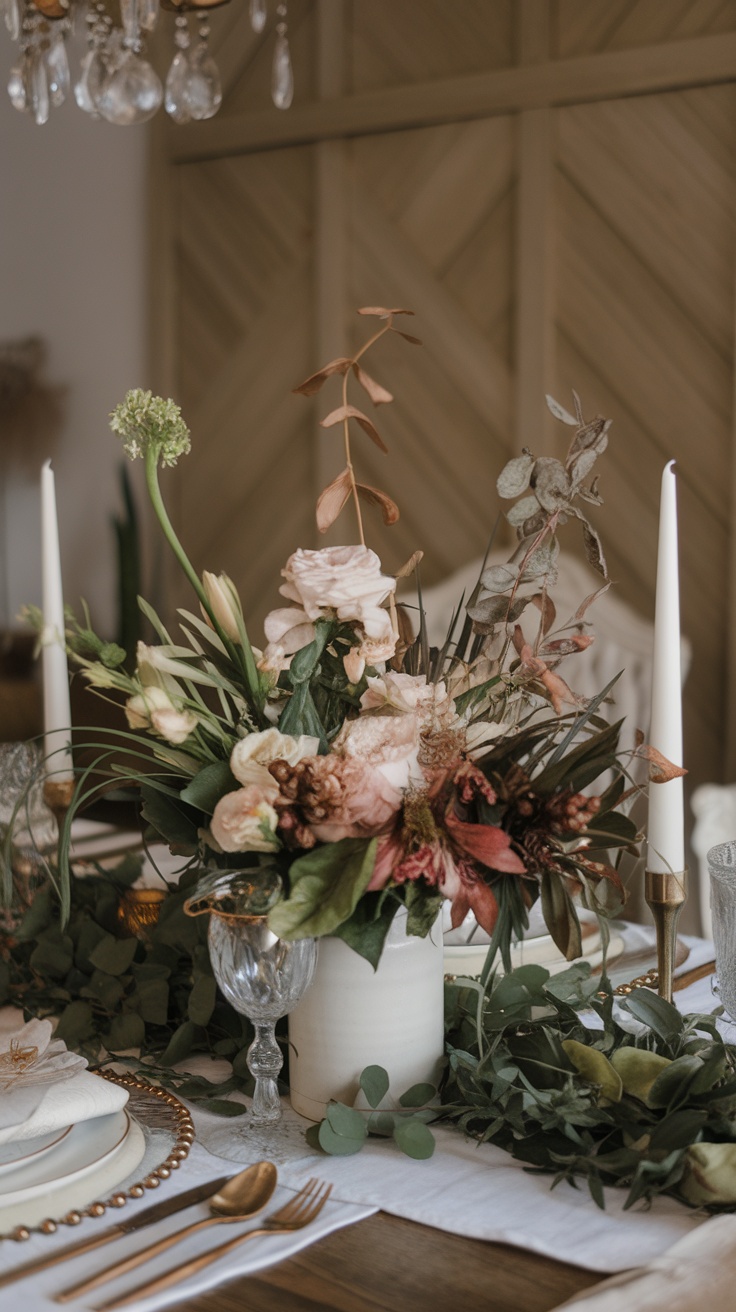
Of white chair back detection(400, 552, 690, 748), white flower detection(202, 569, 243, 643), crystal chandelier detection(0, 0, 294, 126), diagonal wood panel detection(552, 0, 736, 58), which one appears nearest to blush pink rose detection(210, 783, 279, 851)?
white flower detection(202, 569, 243, 643)

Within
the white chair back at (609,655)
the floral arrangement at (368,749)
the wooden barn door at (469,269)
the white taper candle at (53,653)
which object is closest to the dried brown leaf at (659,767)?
the floral arrangement at (368,749)

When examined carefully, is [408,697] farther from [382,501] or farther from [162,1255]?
[162,1255]

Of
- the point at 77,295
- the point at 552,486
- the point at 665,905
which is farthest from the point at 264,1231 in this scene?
the point at 77,295

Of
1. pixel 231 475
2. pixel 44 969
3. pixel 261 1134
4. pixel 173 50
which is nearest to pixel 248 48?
pixel 173 50

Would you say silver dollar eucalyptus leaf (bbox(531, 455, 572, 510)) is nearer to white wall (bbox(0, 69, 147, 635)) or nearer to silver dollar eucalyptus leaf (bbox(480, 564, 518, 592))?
silver dollar eucalyptus leaf (bbox(480, 564, 518, 592))

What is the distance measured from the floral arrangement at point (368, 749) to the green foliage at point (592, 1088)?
8 centimetres

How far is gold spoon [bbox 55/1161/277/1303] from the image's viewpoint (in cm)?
59

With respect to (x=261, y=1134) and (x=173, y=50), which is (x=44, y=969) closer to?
(x=261, y=1134)

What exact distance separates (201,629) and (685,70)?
2192 millimetres

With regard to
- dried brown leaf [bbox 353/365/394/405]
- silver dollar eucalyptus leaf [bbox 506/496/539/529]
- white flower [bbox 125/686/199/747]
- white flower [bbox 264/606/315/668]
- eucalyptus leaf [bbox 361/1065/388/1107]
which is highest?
dried brown leaf [bbox 353/365/394/405]

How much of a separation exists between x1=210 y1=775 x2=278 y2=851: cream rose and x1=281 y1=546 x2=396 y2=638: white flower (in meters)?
0.11

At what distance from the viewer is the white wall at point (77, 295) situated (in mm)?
3494

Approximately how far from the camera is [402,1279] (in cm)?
60

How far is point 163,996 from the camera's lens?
0.88 metres
